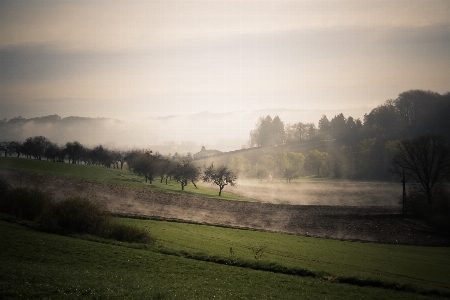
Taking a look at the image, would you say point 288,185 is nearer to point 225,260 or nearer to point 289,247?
point 289,247

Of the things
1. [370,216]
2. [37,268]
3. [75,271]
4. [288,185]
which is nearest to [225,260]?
[75,271]

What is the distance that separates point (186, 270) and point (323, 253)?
18.2m

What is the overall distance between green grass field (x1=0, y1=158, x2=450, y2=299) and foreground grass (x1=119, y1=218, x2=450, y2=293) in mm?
109

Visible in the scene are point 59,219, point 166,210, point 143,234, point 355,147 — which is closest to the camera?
point 59,219

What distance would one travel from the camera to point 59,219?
30219 mm

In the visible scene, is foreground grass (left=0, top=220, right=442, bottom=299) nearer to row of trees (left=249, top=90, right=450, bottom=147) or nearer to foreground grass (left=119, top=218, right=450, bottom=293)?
foreground grass (left=119, top=218, right=450, bottom=293)

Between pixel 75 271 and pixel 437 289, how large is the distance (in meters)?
24.0

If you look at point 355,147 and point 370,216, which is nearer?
point 370,216

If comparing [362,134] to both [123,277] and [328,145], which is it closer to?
[328,145]

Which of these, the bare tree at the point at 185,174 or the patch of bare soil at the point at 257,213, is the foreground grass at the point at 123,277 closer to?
the patch of bare soil at the point at 257,213

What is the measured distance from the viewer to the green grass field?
15844 millimetres

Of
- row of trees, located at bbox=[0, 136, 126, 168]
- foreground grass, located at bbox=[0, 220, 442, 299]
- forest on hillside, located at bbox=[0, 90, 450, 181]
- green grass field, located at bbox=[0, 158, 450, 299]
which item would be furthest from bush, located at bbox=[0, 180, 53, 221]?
row of trees, located at bbox=[0, 136, 126, 168]

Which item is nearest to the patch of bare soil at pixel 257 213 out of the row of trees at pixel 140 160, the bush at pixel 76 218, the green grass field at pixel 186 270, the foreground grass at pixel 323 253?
the foreground grass at pixel 323 253

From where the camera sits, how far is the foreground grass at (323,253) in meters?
27.3
